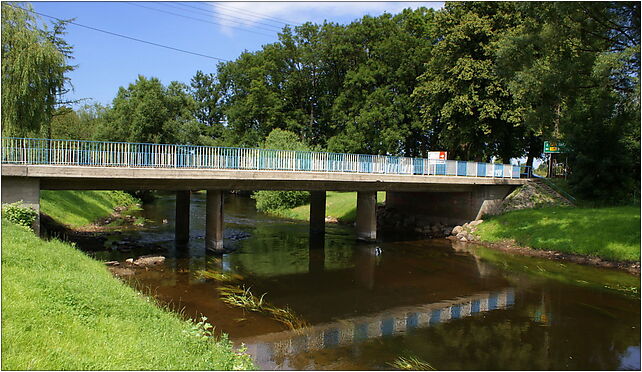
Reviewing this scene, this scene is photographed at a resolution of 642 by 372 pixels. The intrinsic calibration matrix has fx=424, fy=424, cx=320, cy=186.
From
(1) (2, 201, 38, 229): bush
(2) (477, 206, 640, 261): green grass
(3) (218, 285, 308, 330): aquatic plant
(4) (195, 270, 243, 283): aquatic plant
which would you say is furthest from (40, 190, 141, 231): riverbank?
(2) (477, 206, 640, 261): green grass

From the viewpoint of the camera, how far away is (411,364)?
11.0 m

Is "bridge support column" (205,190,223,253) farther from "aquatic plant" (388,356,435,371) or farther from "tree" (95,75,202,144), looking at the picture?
"tree" (95,75,202,144)

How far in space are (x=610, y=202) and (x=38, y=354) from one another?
34616 mm

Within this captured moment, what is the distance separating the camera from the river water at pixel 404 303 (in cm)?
Answer: 1184

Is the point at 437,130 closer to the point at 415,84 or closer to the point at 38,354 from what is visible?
the point at 415,84

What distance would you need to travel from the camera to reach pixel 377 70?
4569cm

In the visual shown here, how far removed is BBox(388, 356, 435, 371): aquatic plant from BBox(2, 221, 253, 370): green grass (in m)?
4.01

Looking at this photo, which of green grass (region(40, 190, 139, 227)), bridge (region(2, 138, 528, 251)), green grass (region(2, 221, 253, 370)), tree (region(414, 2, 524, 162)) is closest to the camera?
green grass (region(2, 221, 253, 370))

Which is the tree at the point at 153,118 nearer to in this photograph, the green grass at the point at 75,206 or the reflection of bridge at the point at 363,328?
the green grass at the point at 75,206

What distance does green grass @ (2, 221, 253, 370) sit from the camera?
7.13 meters

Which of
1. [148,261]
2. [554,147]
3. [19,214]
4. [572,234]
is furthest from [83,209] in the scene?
[554,147]

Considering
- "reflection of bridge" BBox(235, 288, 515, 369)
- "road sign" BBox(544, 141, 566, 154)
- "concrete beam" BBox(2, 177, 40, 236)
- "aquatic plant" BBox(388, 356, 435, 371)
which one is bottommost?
"reflection of bridge" BBox(235, 288, 515, 369)

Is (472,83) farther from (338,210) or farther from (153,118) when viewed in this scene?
(153,118)

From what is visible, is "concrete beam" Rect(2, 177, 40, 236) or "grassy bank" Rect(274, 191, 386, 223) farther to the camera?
"grassy bank" Rect(274, 191, 386, 223)
